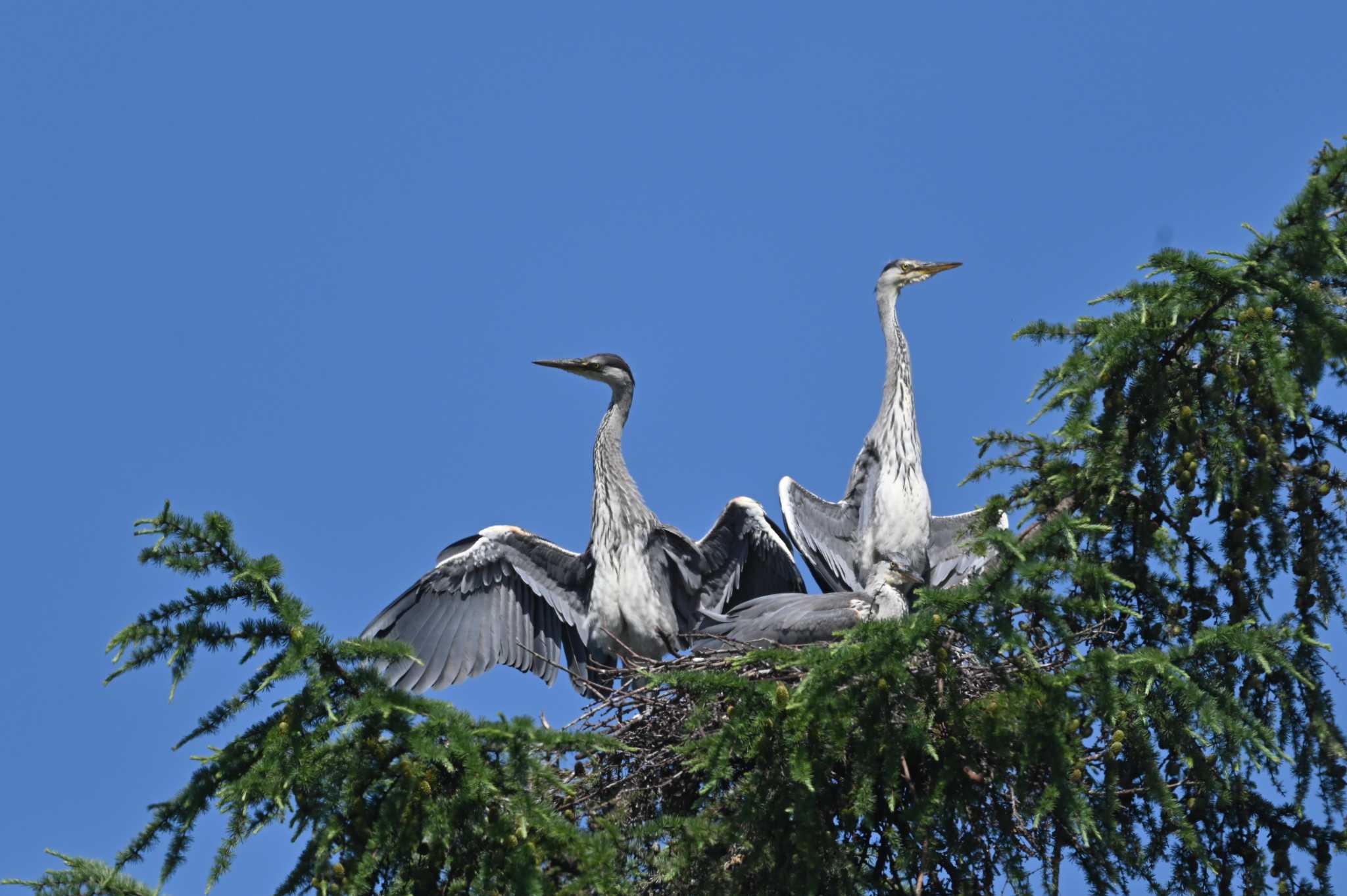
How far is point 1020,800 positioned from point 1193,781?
28.9 inches

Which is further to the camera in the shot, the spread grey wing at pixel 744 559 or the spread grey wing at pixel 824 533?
the spread grey wing at pixel 824 533

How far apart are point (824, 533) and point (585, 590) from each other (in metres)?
1.51

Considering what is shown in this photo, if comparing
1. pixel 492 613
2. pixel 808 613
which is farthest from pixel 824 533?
pixel 492 613

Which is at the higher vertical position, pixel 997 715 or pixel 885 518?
pixel 885 518

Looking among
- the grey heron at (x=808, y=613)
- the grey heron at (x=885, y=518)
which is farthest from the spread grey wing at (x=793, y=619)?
the grey heron at (x=885, y=518)

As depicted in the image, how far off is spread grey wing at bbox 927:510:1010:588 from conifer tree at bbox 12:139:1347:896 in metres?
2.16

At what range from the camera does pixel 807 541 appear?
10.2m

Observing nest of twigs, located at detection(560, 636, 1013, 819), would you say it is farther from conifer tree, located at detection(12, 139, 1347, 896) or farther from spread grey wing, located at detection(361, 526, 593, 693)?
spread grey wing, located at detection(361, 526, 593, 693)

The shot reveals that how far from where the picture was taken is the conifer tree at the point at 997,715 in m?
5.58

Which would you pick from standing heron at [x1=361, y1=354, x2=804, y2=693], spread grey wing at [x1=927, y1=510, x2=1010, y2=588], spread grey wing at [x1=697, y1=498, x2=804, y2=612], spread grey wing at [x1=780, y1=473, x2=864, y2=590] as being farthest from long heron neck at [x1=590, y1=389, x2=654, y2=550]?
spread grey wing at [x1=927, y1=510, x2=1010, y2=588]

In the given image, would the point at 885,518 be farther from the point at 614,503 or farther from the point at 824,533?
the point at 614,503

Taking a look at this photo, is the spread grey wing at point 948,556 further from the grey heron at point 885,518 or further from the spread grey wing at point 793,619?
the spread grey wing at point 793,619

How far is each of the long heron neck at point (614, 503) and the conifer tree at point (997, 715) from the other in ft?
8.32

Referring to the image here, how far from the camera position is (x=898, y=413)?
10242 millimetres
